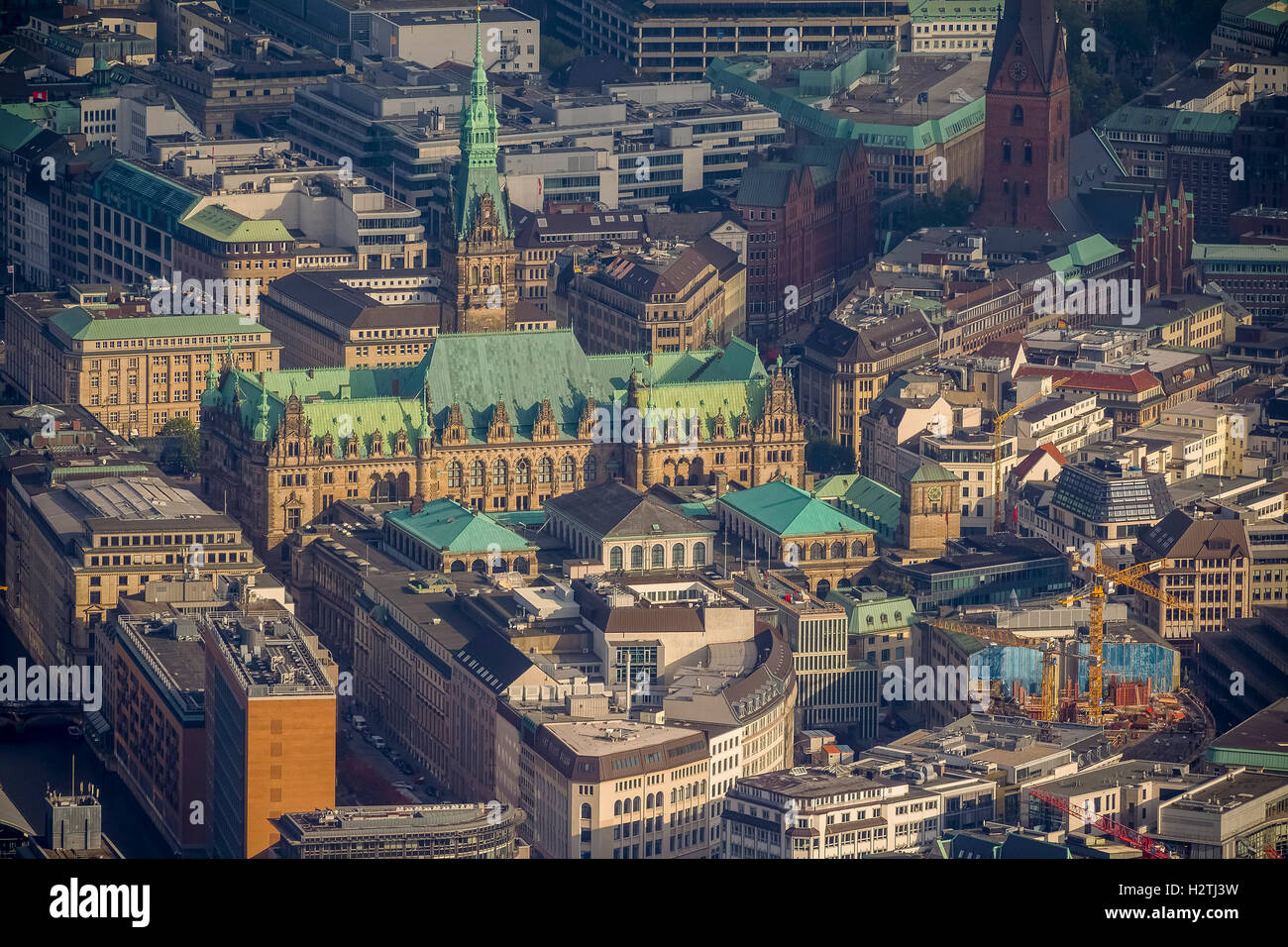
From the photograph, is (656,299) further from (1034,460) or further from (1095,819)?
(1095,819)

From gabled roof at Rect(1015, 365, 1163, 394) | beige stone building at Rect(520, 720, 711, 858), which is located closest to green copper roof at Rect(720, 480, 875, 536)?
gabled roof at Rect(1015, 365, 1163, 394)

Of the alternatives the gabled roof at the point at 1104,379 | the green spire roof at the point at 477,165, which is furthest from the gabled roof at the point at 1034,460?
the green spire roof at the point at 477,165

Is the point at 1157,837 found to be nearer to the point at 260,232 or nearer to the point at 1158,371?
the point at 1158,371

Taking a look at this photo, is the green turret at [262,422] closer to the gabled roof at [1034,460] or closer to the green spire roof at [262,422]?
the green spire roof at [262,422]

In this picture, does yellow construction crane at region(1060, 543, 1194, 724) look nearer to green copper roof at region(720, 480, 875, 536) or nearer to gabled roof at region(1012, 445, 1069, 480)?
green copper roof at region(720, 480, 875, 536)

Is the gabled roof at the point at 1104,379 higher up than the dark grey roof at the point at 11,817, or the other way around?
the gabled roof at the point at 1104,379

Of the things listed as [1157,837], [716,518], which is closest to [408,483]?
[716,518]
